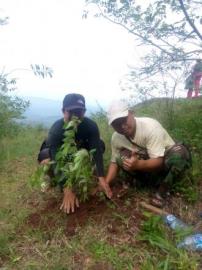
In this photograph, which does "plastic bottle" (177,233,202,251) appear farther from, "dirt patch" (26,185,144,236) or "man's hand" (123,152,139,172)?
"man's hand" (123,152,139,172)

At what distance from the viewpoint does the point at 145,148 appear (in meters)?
3.37

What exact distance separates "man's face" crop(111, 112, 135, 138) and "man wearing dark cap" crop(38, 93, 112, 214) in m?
0.32

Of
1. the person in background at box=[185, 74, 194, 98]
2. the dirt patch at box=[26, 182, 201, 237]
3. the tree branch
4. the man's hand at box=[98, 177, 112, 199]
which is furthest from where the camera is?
the person in background at box=[185, 74, 194, 98]

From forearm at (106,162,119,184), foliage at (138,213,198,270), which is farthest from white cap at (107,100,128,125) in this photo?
foliage at (138,213,198,270)

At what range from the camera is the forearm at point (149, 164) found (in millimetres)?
3176

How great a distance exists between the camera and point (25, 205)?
3768 mm

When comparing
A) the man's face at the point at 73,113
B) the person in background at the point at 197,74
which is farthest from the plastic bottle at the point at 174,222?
the person in background at the point at 197,74

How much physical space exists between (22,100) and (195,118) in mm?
3670

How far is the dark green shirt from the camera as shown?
3.38m

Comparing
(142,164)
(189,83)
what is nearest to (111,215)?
(142,164)

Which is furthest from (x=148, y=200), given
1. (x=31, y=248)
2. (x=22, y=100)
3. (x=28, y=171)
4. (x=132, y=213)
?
(x=22, y=100)

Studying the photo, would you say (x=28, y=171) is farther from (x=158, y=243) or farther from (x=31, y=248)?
(x=158, y=243)

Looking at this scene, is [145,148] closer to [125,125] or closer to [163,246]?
[125,125]

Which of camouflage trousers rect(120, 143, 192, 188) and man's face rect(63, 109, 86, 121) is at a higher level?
man's face rect(63, 109, 86, 121)
